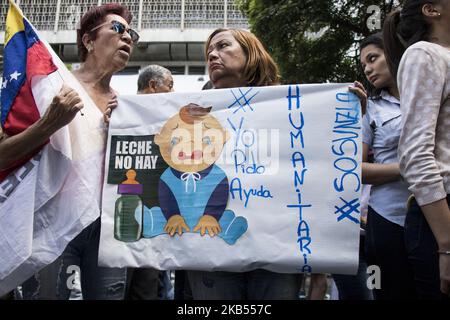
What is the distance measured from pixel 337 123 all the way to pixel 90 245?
112 centimetres

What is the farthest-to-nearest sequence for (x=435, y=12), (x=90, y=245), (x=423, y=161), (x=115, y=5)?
(x=115, y=5) → (x=90, y=245) → (x=435, y=12) → (x=423, y=161)

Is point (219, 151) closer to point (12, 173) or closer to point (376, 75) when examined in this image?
point (12, 173)

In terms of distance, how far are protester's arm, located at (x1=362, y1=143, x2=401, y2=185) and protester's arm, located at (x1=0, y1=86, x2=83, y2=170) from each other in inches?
47.0

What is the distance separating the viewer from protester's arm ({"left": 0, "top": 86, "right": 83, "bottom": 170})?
5.66 ft

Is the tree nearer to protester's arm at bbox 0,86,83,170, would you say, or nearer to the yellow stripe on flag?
the yellow stripe on flag

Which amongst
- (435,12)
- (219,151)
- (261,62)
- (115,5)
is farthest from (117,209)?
(435,12)

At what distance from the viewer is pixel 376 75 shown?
92.4 inches

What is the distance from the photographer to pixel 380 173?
A: 1.97 meters

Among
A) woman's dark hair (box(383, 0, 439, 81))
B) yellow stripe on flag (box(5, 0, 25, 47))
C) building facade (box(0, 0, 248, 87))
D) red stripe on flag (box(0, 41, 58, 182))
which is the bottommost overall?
red stripe on flag (box(0, 41, 58, 182))

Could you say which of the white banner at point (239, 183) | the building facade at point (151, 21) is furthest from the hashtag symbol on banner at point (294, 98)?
the building facade at point (151, 21)

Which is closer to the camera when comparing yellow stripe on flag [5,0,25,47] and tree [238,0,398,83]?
yellow stripe on flag [5,0,25,47]

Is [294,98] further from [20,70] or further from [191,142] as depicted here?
[20,70]

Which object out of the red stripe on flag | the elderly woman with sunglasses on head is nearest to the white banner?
the elderly woman with sunglasses on head

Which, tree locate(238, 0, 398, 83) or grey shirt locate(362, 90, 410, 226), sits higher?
tree locate(238, 0, 398, 83)
